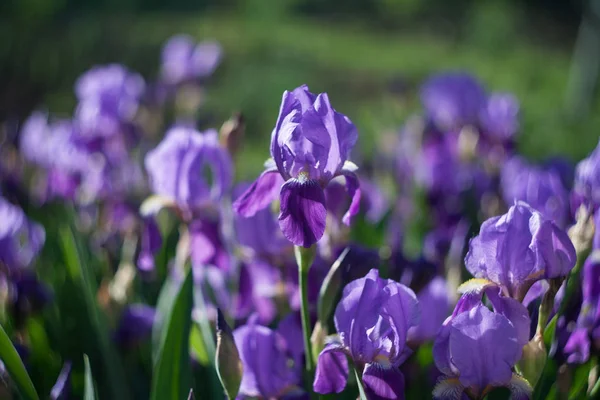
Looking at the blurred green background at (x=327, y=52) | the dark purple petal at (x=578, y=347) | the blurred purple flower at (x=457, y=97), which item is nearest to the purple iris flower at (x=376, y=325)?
the dark purple petal at (x=578, y=347)

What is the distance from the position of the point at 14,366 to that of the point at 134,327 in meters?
0.50

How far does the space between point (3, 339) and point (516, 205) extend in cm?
99

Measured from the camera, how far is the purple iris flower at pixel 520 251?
1.17 m

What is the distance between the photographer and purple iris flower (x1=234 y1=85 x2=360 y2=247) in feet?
4.02

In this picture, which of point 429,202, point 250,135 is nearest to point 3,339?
point 429,202

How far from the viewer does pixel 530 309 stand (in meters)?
1.37

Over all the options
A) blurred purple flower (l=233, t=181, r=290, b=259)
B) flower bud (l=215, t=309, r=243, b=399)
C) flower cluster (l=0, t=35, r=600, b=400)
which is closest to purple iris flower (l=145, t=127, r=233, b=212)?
flower cluster (l=0, t=35, r=600, b=400)

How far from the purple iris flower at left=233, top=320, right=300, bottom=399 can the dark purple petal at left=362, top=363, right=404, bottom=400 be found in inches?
11.2

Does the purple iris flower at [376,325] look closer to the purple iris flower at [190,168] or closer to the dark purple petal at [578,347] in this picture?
the dark purple petal at [578,347]

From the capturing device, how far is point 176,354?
142 cm

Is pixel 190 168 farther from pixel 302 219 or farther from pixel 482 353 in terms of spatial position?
pixel 482 353

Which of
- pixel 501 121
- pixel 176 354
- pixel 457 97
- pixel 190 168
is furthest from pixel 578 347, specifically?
pixel 457 97

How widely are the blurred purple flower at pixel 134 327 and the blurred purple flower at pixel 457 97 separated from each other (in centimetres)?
194

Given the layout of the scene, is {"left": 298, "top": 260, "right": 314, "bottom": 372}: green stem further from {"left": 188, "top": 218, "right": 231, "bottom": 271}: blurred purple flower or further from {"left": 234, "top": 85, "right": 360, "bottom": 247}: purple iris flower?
{"left": 188, "top": 218, "right": 231, "bottom": 271}: blurred purple flower
